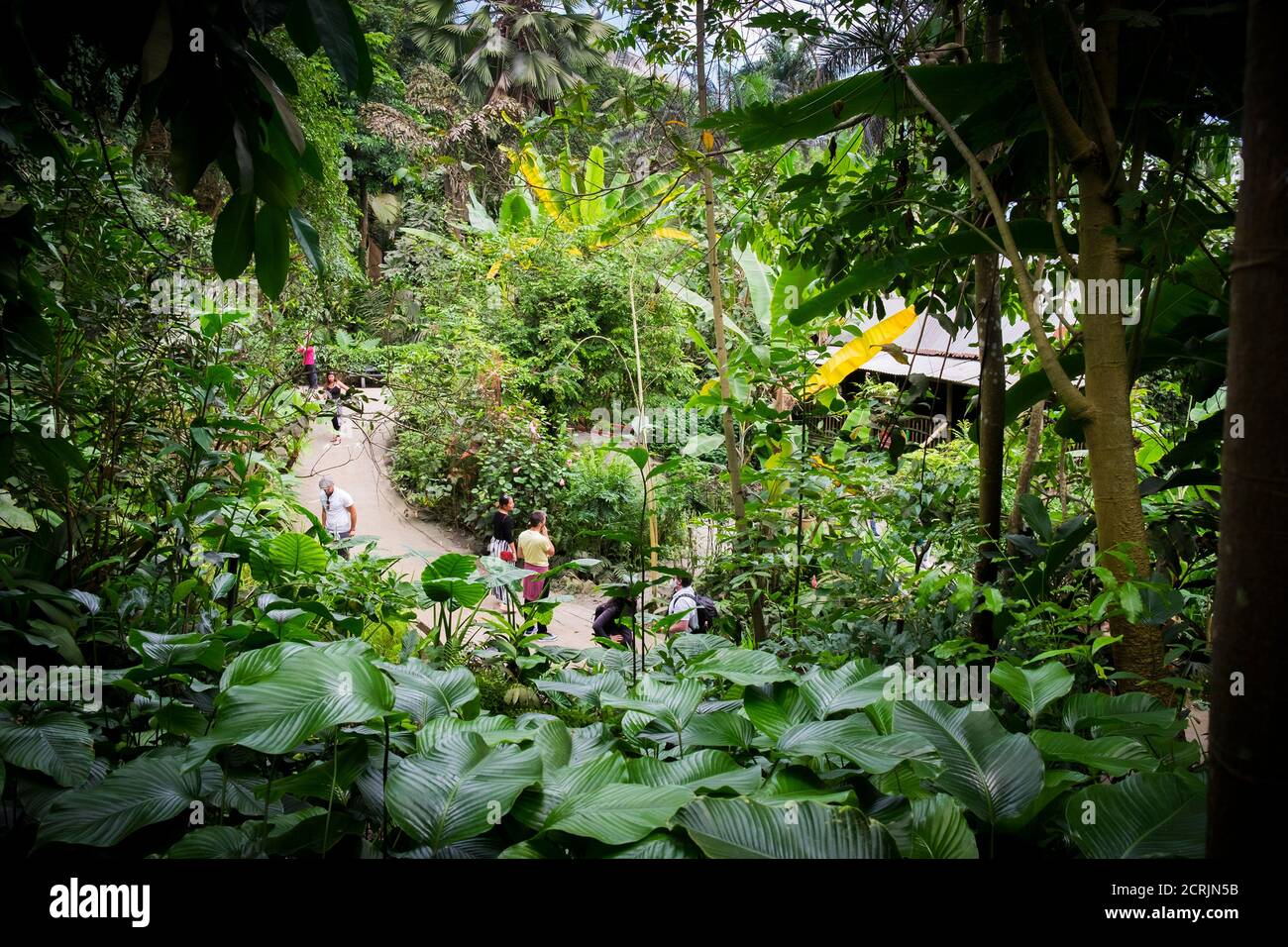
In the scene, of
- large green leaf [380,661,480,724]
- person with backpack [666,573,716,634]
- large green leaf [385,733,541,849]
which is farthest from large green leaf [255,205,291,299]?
person with backpack [666,573,716,634]

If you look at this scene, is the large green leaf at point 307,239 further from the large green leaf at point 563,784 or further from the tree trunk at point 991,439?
the tree trunk at point 991,439

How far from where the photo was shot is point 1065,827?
1.00m

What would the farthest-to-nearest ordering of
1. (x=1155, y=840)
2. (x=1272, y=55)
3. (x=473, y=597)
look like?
(x=473, y=597)
(x=1155, y=840)
(x=1272, y=55)

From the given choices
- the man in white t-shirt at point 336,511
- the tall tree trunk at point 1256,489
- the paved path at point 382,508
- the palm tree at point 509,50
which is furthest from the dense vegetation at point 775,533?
the palm tree at point 509,50

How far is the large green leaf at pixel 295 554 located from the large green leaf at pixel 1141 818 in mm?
2625

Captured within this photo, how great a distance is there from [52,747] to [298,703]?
0.63 meters

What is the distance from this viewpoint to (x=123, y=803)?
1.04 metres

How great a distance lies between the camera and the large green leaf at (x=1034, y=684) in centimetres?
121

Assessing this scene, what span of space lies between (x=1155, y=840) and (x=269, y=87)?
158cm

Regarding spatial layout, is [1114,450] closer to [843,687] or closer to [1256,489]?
[843,687]

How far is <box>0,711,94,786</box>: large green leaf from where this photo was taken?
122 cm

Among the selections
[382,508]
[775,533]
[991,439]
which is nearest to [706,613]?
[775,533]

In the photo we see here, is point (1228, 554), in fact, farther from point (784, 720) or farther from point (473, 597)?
point (473, 597)

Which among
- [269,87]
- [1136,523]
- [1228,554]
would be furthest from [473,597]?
[1228,554]
